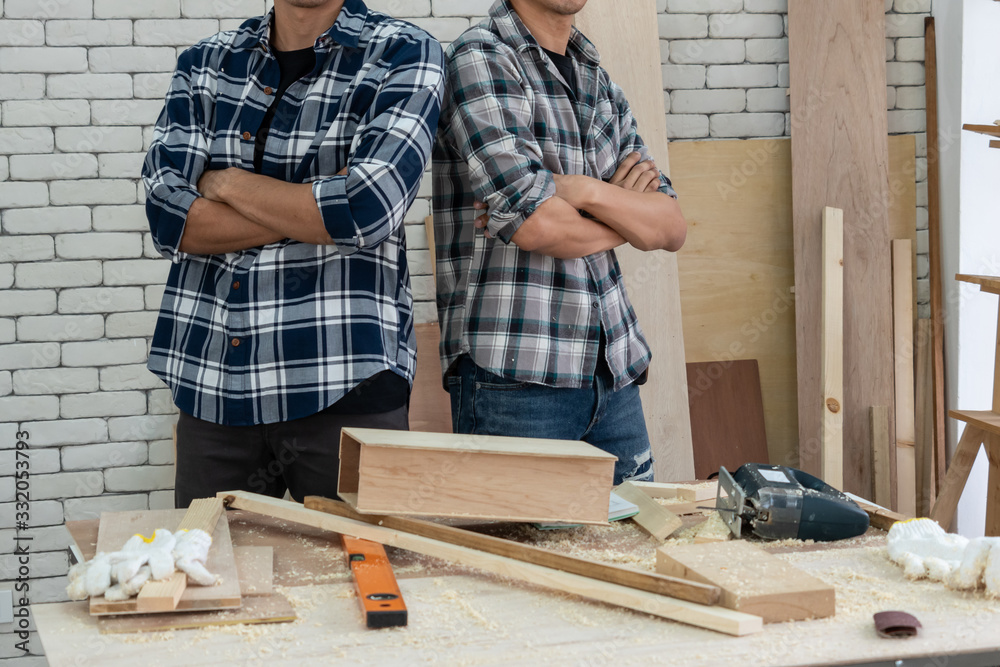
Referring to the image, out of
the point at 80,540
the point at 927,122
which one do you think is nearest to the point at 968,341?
the point at 927,122

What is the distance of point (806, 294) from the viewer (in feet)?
10.9

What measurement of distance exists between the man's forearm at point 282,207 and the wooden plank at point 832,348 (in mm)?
2186

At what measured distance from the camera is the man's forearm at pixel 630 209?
1.82m

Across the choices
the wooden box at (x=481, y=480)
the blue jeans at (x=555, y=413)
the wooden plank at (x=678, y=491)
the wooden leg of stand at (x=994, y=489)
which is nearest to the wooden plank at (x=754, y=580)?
the wooden box at (x=481, y=480)

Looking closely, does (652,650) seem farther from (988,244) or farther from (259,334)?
(988,244)

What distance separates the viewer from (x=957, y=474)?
2852mm

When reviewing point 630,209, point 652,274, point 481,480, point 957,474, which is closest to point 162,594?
point 481,480

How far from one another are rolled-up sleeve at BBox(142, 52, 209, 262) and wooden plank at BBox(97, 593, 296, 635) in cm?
88

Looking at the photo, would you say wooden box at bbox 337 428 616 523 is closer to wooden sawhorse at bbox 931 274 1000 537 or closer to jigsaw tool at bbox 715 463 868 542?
jigsaw tool at bbox 715 463 868 542

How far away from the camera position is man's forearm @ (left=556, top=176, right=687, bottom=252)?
5.96ft

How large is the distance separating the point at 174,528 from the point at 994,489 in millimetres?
2528

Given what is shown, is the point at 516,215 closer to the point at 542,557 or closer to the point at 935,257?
the point at 542,557

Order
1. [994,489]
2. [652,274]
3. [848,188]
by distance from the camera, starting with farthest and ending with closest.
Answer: [848,188], [652,274], [994,489]

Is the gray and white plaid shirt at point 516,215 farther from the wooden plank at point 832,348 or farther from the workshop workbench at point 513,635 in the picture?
the wooden plank at point 832,348
